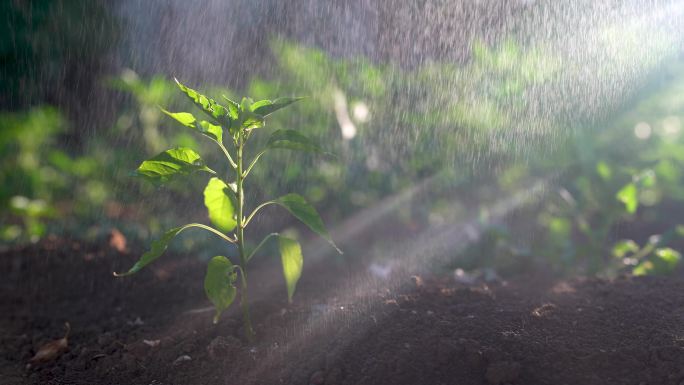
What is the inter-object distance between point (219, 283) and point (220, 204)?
223 mm

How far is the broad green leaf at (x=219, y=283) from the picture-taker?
179 centimetres

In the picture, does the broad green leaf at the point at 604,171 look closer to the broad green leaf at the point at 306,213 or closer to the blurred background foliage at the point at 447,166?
the blurred background foliage at the point at 447,166

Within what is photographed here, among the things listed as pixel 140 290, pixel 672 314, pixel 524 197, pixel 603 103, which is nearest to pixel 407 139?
pixel 524 197

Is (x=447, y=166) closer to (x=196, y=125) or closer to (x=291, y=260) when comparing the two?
(x=291, y=260)

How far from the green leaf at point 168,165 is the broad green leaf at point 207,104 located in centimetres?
12

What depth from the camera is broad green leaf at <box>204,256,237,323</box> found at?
5.87 ft

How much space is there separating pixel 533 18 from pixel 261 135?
73.0 inches

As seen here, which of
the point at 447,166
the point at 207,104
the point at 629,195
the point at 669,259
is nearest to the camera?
the point at 207,104

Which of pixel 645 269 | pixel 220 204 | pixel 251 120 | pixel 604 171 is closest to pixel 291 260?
pixel 220 204

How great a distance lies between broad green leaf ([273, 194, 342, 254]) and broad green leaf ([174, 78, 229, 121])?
270mm

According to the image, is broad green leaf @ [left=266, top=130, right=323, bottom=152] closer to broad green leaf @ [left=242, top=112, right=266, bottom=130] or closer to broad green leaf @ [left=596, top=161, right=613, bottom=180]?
broad green leaf @ [left=242, top=112, right=266, bottom=130]

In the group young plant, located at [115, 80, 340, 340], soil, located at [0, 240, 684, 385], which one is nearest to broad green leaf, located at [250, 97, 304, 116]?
young plant, located at [115, 80, 340, 340]

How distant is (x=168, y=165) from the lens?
1724mm

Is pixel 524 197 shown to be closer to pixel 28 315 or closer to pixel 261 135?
pixel 261 135
